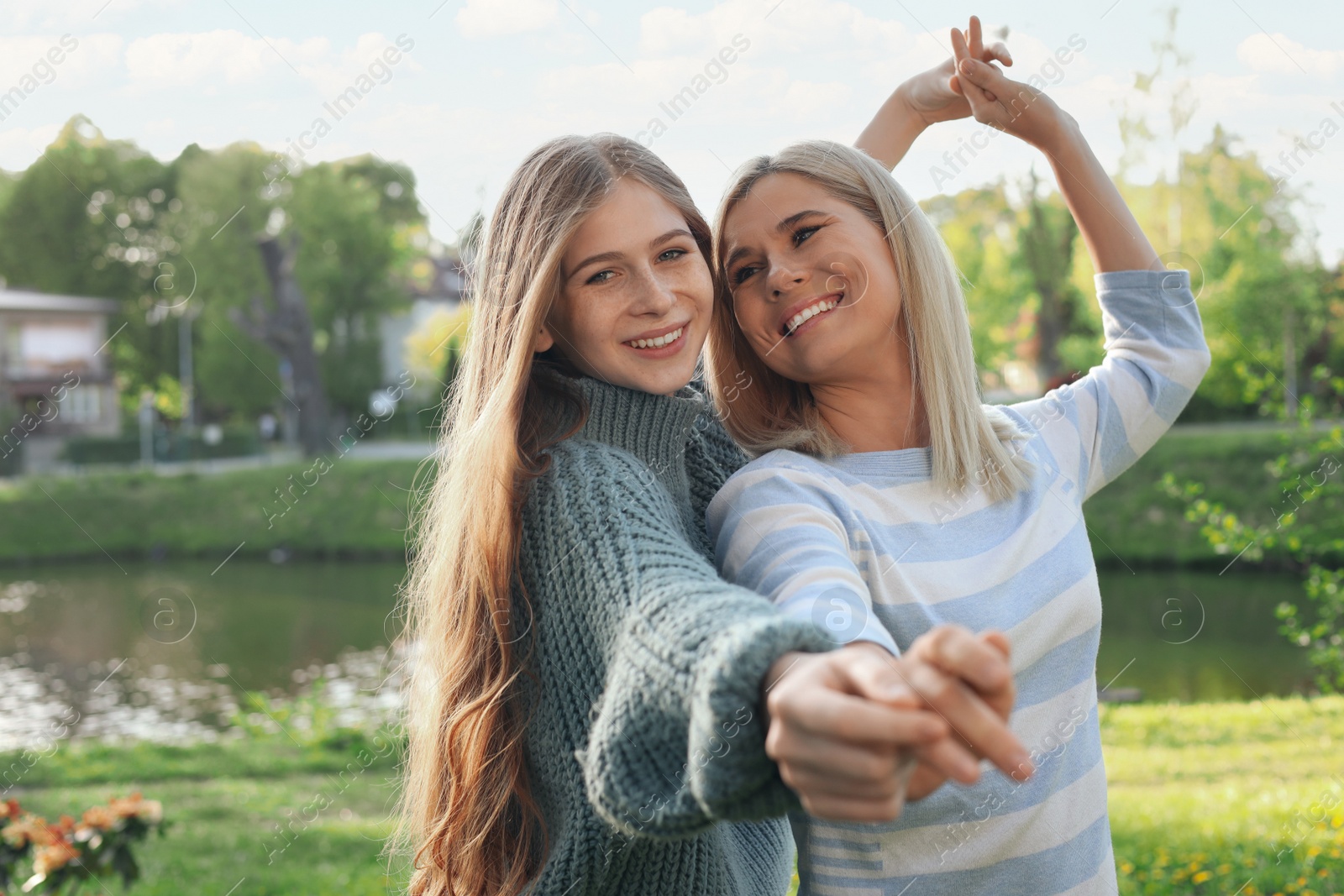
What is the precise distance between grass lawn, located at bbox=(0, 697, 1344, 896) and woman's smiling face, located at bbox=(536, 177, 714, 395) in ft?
5.54

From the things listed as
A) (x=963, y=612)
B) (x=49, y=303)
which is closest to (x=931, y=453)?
(x=963, y=612)

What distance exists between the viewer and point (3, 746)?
8.28 meters

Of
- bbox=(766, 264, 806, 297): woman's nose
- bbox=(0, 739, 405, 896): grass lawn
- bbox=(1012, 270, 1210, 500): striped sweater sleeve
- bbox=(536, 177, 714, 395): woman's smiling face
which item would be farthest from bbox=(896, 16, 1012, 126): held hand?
bbox=(0, 739, 405, 896): grass lawn

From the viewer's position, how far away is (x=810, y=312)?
1.73 metres

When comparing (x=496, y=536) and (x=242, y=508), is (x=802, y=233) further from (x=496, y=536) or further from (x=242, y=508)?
(x=242, y=508)

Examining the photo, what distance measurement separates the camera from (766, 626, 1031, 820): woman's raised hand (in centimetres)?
79

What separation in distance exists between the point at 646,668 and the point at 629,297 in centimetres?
69

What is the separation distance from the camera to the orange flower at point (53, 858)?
11.2 feet

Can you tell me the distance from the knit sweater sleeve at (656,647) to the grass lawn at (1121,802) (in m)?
1.70

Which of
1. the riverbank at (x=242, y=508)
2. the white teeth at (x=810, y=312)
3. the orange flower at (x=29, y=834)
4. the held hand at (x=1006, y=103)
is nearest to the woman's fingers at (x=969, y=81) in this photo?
the held hand at (x=1006, y=103)

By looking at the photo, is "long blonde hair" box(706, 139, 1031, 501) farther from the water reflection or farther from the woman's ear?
the water reflection

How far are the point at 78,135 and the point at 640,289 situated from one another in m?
27.9

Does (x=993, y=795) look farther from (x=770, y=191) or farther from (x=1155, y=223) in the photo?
(x=1155, y=223)

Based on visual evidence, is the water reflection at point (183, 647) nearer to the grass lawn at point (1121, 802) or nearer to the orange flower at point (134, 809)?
the grass lawn at point (1121, 802)
